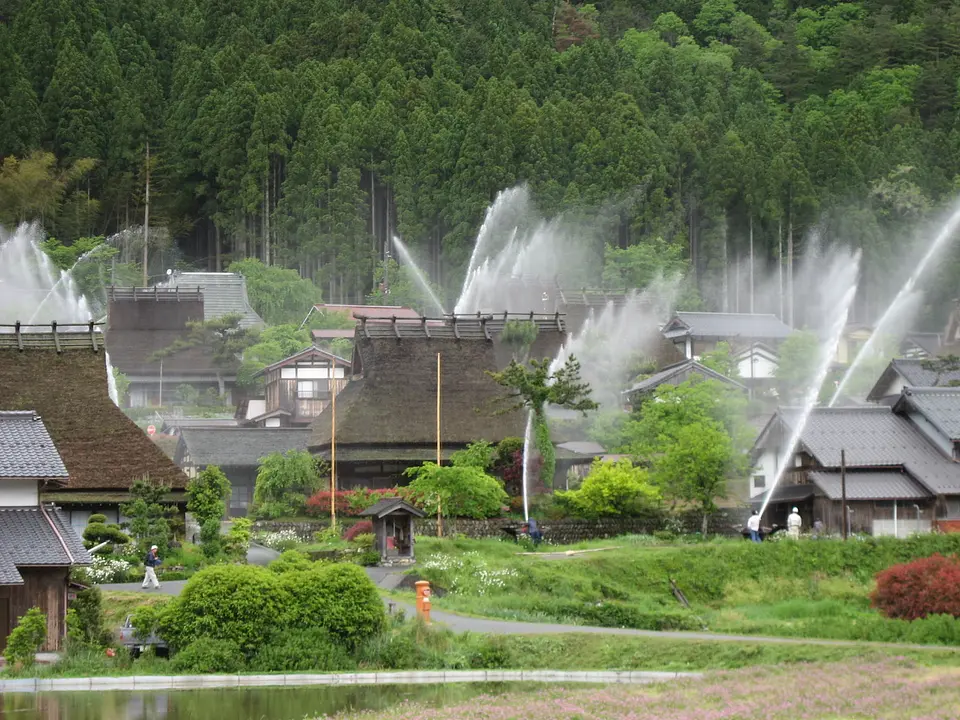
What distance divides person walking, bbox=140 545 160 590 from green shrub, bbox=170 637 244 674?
6847 millimetres

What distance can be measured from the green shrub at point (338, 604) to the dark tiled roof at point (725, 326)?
56192 millimetres

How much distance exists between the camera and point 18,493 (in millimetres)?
32719

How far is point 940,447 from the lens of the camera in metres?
48.8

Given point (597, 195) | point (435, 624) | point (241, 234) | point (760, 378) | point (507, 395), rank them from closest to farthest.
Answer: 1. point (435, 624)
2. point (507, 395)
3. point (760, 378)
4. point (597, 195)
5. point (241, 234)

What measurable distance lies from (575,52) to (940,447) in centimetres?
8272

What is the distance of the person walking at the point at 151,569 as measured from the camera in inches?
1438

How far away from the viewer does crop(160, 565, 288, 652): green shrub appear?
30156 mm

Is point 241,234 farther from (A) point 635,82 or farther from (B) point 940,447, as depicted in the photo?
(B) point 940,447

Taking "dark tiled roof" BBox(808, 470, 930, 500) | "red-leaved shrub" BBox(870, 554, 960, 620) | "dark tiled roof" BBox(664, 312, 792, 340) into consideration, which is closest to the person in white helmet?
"dark tiled roof" BBox(808, 470, 930, 500)

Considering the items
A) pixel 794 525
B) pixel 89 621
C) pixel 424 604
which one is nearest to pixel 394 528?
pixel 424 604

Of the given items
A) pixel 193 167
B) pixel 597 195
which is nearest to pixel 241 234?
pixel 193 167

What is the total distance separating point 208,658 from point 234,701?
212cm

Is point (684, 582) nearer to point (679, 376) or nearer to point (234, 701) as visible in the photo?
point (234, 701)

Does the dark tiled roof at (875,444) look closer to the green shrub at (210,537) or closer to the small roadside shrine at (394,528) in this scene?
the small roadside shrine at (394,528)
